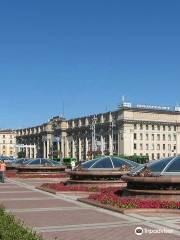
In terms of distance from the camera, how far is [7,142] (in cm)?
18662

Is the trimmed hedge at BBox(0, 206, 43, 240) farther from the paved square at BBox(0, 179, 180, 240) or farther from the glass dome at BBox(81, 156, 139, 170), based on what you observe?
the glass dome at BBox(81, 156, 139, 170)

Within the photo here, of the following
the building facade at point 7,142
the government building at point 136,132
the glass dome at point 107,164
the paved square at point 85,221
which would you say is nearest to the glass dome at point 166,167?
the paved square at point 85,221

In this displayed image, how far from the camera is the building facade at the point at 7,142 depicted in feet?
598

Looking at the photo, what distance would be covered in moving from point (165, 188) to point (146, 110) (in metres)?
120

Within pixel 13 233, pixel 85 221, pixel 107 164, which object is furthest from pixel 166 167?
pixel 13 233

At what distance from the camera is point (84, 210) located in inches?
552

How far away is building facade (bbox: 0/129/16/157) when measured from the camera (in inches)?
7180

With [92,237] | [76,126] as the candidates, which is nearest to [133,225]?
[92,237]

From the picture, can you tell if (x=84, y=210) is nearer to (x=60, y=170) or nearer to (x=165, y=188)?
(x=165, y=188)

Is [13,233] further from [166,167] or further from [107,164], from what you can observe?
[107,164]

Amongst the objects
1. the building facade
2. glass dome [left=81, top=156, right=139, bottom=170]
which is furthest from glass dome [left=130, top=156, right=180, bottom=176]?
the building facade

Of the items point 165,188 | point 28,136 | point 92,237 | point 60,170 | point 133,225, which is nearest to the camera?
point 92,237

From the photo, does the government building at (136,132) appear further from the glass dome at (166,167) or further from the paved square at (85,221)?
the paved square at (85,221)

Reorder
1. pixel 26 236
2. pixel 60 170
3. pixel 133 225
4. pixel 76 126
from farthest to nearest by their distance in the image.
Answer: pixel 76 126
pixel 60 170
pixel 133 225
pixel 26 236
